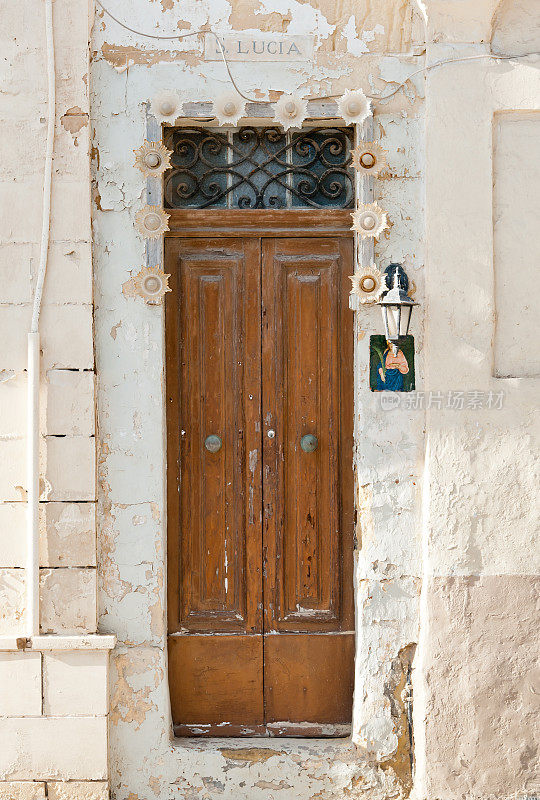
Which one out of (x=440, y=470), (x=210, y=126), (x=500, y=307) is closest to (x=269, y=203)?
(x=210, y=126)

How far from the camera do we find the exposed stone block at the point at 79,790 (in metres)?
3.94

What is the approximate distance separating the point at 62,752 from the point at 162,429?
5.48 feet

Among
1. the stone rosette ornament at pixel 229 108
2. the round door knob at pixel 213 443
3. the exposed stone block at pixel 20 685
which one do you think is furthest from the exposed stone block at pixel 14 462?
the stone rosette ornament at pixel 229 108

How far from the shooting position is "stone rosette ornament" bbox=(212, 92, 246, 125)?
13.2 ft

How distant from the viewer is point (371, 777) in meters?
4.02

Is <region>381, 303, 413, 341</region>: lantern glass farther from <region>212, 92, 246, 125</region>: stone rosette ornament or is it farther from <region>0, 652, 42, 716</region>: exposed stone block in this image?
<region>0, 652, 42, 716</region>: exposed stone block

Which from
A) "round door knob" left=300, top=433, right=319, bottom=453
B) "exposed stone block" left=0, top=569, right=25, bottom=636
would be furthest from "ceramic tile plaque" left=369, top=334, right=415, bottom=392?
"exposed stone block" left=0, top=569, right=25, bottom=636

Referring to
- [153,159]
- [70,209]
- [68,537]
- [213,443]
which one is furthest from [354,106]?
[68,537]

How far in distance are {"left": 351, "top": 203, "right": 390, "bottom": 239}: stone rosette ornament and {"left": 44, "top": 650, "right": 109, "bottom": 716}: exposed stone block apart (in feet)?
8.11

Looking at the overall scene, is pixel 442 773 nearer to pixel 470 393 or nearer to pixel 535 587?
pixel 535 587

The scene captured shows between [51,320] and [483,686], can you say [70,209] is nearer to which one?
[51,320]

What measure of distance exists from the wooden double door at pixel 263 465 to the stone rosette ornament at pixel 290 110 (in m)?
0.57

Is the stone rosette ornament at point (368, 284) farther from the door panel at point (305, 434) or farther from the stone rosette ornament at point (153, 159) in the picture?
the stone rosette ornament at point (153, 159)

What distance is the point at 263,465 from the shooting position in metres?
4.21
